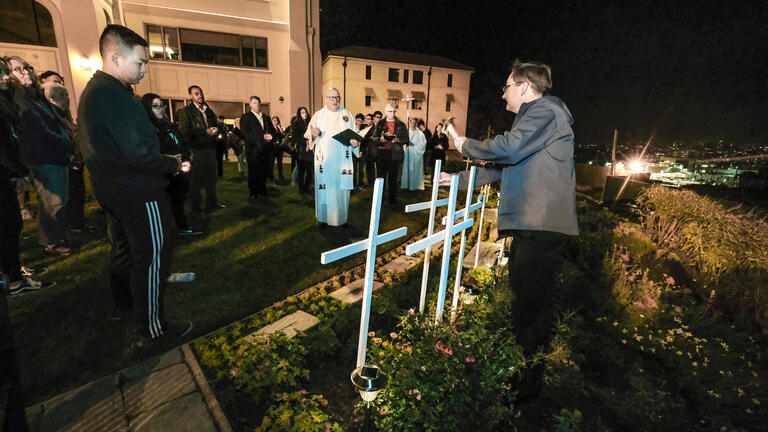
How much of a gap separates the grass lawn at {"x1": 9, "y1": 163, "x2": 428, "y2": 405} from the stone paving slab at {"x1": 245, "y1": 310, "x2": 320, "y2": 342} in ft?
1.70

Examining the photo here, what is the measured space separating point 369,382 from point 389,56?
4548cm

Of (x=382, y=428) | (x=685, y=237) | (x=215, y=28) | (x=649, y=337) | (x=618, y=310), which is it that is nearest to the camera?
(x=382, y=428)

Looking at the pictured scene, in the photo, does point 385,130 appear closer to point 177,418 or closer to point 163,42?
point 177,418

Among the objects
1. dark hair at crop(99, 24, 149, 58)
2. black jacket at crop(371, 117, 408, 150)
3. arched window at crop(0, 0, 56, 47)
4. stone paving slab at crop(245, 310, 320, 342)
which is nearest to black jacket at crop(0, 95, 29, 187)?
dark hair at crop(99, 24, 149, 58)

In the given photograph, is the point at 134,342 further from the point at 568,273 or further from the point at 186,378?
the point at 568,273

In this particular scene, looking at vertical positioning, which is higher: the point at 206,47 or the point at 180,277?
the point at 206,47

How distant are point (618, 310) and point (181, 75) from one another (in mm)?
18146

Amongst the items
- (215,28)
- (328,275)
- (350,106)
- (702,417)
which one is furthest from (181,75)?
(350,106)

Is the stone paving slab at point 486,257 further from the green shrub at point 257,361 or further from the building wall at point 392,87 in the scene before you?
the building wall at point 392,87

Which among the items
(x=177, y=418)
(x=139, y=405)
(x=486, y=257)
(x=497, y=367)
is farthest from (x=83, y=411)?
(x=486, y=257)

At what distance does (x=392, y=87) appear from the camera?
137 ft

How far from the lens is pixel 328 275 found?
432 centimetres

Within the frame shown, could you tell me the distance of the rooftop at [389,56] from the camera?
39938 mm

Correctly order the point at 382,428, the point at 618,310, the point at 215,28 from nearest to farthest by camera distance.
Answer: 1. the point at 382,428
2. the point at 618,310
3. the point at 215,28
